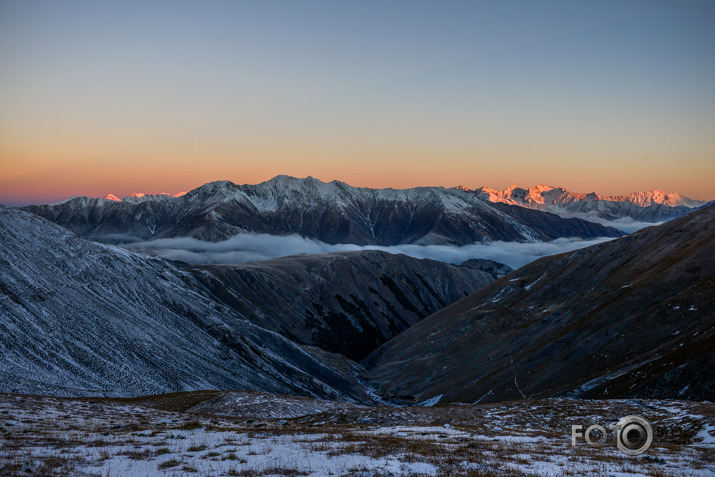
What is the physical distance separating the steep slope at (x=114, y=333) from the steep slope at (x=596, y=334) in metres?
39.3

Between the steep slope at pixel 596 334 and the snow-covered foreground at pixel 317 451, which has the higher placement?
the snow-covered foreground at pixel 317 451

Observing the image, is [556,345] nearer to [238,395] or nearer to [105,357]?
[238,395]

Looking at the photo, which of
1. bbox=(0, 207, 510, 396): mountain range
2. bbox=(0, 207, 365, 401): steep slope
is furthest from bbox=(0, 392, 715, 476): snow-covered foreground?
bbox=(0, 207, 510, 396): mountain range

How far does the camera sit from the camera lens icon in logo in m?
30.1

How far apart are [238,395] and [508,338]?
10421cm

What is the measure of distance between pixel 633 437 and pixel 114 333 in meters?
113

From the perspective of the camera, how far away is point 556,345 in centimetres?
12744

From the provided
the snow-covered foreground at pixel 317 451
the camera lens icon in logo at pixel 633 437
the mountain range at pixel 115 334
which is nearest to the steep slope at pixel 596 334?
the mountain range at pixel 115 334

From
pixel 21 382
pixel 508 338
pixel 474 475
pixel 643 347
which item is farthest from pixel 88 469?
pixel 508 338

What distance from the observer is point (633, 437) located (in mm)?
38531

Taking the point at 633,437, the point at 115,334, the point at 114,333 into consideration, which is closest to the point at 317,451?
the point at 633,437

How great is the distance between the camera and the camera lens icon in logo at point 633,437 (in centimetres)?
3011

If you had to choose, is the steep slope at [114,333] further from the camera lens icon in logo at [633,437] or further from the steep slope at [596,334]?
the camera lens icon in logo at [633,437]

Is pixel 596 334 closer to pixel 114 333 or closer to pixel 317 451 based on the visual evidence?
pixel 317 451
